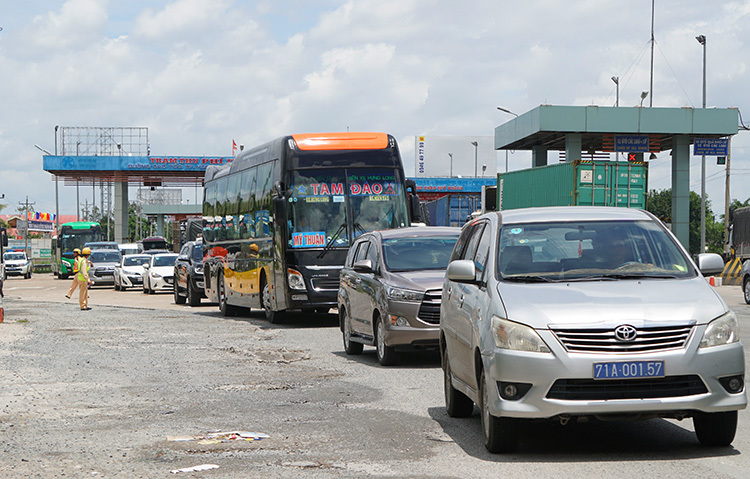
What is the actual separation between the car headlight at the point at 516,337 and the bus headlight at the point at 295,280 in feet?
42.6

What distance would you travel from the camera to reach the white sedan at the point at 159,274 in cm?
4069

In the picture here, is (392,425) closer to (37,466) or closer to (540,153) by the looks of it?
(37,466)

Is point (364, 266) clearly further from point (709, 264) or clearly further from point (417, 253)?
point (709, 264)

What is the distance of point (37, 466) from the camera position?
712cm

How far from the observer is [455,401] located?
899 cm

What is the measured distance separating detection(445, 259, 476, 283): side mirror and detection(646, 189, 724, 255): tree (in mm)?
120725

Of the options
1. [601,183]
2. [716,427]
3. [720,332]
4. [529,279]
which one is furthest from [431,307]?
[601,183]

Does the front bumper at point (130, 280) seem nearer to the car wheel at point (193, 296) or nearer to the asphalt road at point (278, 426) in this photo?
the car wheel at point (193, 296)

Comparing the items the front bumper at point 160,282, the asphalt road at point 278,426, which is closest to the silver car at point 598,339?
the asphalt road at point 278,426

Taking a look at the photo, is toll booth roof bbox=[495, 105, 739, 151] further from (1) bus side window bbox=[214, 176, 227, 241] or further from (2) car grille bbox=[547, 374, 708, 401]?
(2) car grille bbox=[547, 374, 708, 401]

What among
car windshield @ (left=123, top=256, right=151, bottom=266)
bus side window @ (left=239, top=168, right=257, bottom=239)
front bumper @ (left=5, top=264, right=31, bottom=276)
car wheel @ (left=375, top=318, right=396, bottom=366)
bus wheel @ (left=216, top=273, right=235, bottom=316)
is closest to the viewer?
car wheel @ (left=375, top=318, right=396, bottom=366)

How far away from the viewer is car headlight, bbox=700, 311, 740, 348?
694 cm

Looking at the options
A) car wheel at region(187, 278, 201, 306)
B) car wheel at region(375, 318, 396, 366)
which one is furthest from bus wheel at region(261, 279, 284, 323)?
car wheel at region(187, 278, 201, 306)

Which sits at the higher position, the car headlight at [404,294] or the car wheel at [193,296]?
the car headlight at [404,294]
